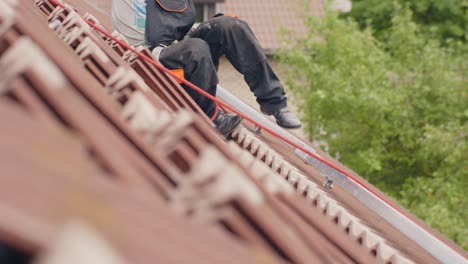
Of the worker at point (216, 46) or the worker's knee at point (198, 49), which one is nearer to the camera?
the worker's knee at point (198, 49)

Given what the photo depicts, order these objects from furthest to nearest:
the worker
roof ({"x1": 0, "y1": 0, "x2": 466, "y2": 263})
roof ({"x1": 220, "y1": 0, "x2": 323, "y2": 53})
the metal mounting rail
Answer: roof ({"x1": 220, "y1": 0, "x2": 323, "y2": 53}) → the worker → the metal mounting rail → roof ({"x1": 0, "y1": 0, "x2": 466, "y2": 263})

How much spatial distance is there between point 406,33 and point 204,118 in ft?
33.3

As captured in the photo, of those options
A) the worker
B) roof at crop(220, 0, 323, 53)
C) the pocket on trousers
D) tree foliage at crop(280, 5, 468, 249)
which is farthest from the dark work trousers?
roof at crop(220, 0, 323, 53)

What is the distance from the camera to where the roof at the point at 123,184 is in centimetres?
114

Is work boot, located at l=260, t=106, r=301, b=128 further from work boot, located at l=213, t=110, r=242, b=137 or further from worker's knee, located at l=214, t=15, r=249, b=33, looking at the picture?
worker's knee, located at l=214, t=15, r=249, b=33

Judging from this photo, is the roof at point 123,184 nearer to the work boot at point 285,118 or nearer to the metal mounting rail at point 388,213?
the metal mounting rail at point 388,213

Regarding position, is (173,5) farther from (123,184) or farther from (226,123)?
(123,184)

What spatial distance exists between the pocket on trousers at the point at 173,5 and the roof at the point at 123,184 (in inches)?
113

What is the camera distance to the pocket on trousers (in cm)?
535

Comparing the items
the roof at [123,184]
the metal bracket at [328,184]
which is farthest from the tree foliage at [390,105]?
the roof at [123,184]

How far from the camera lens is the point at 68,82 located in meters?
1.90

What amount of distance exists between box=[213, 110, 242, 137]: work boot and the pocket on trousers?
0.77 metres

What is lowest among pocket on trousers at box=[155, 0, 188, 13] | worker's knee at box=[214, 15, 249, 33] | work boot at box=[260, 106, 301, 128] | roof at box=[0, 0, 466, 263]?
work boot at box=[260, 106, 301, 128]

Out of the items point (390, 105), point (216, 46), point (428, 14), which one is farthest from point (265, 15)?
point (216, 46)
